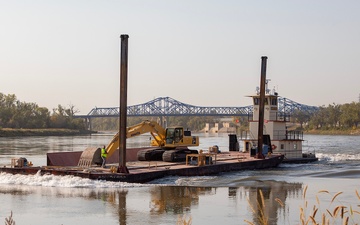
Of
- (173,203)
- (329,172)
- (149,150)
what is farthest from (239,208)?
(329,172)

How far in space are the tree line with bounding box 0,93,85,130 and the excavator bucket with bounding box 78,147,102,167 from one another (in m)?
122

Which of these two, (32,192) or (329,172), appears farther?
(329,172)

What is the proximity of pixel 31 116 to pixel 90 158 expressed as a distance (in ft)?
435

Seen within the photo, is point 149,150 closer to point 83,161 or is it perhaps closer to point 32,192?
point 83,161

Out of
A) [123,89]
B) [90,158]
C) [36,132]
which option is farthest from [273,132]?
[36,132]

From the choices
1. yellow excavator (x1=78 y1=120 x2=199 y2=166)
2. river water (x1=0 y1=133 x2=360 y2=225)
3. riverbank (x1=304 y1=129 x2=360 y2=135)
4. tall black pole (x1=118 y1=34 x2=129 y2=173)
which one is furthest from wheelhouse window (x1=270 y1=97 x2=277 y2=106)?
riverbank (x1=304 y1=129 x2=360 y2=135)

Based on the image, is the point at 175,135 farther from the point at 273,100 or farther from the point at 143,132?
the point at 273,100

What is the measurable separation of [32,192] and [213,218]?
8.90 m

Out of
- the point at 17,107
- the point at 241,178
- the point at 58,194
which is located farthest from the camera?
the point at 17,107

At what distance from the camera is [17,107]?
164250 mm

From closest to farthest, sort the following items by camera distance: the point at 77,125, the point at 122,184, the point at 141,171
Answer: the point at 122,184 < the point at 141,171 < the point at 77,125

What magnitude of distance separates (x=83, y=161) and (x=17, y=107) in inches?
5417

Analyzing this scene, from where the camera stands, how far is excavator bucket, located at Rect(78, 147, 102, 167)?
3155 centimetres

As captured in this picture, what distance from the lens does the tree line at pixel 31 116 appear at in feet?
500
